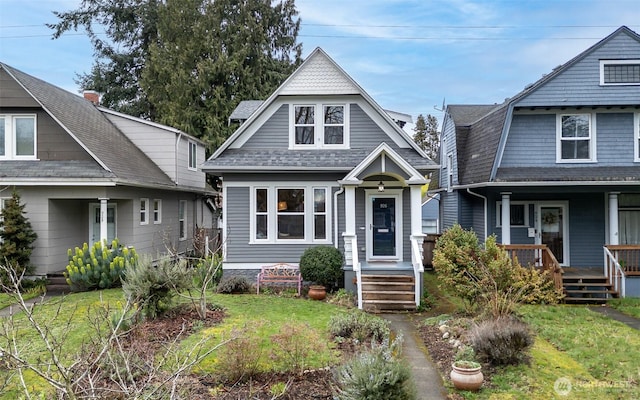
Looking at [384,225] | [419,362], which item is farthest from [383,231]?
[419,362]

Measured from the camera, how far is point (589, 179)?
13.4 meters

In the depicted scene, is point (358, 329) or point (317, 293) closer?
point (358, 329)

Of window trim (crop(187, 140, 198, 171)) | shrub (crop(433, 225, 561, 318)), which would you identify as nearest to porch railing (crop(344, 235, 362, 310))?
shrub (crop(433, 225, 561, 318))

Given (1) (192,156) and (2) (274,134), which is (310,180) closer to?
(2) (274,134)

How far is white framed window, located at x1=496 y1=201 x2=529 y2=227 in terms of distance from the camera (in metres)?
15.1

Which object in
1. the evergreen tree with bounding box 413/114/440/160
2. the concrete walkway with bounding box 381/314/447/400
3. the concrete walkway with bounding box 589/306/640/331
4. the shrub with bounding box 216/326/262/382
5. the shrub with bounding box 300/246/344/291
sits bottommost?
the concrete walkway with bounding box 589/306/640/331

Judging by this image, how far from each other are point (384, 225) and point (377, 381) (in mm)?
9334

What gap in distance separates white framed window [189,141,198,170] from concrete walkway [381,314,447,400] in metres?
13.3

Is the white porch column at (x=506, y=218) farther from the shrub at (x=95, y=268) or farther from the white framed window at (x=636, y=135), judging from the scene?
the shrub at (x=95, y=268)

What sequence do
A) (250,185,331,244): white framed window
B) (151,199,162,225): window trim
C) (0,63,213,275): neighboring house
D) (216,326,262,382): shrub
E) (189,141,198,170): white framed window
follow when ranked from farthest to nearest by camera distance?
1. (189,141,198,170): white framed window
2. (151,199,162,225): window trim
3. (250,185,331,244): white framed window
4. (0,63,213,275): neighboring house
5. (216,326,262,382): shrub

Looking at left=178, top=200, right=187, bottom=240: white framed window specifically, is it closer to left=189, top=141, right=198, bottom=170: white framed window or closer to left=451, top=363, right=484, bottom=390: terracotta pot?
left=189, top=141, right=198, bottom=170: white framed window

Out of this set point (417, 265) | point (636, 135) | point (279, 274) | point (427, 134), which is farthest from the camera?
point (427, 134)

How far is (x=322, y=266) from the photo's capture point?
12.5 metres

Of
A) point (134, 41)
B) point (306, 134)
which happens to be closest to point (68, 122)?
point (306, 134)
